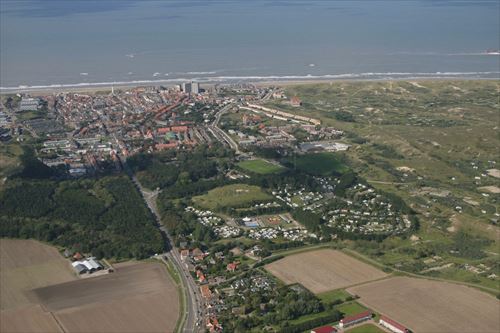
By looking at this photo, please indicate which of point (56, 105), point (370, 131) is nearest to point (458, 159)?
point (370, 131)

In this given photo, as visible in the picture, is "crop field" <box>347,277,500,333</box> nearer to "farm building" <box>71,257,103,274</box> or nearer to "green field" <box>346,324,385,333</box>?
"green field" <box>346,324,385,333</box>

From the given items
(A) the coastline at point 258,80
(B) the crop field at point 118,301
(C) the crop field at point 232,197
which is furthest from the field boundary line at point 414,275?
(A) the coastline at point 258,80

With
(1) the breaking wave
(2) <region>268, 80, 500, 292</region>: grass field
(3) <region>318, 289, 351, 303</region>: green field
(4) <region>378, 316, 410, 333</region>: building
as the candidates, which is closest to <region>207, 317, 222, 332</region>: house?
(3) <region>318, 289, 351, 303</region>: green field

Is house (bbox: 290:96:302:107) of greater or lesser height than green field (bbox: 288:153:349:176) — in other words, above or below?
above

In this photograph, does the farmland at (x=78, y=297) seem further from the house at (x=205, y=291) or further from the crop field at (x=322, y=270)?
the crop field at (x=322, y=270)

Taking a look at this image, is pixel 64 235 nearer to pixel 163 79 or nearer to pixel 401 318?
pixel 401 318

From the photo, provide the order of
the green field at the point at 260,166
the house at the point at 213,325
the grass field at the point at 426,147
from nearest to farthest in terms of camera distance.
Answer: the house at the point at 213,325 → the grass field at the point at 426,147 → the green field at the point at 260,166
